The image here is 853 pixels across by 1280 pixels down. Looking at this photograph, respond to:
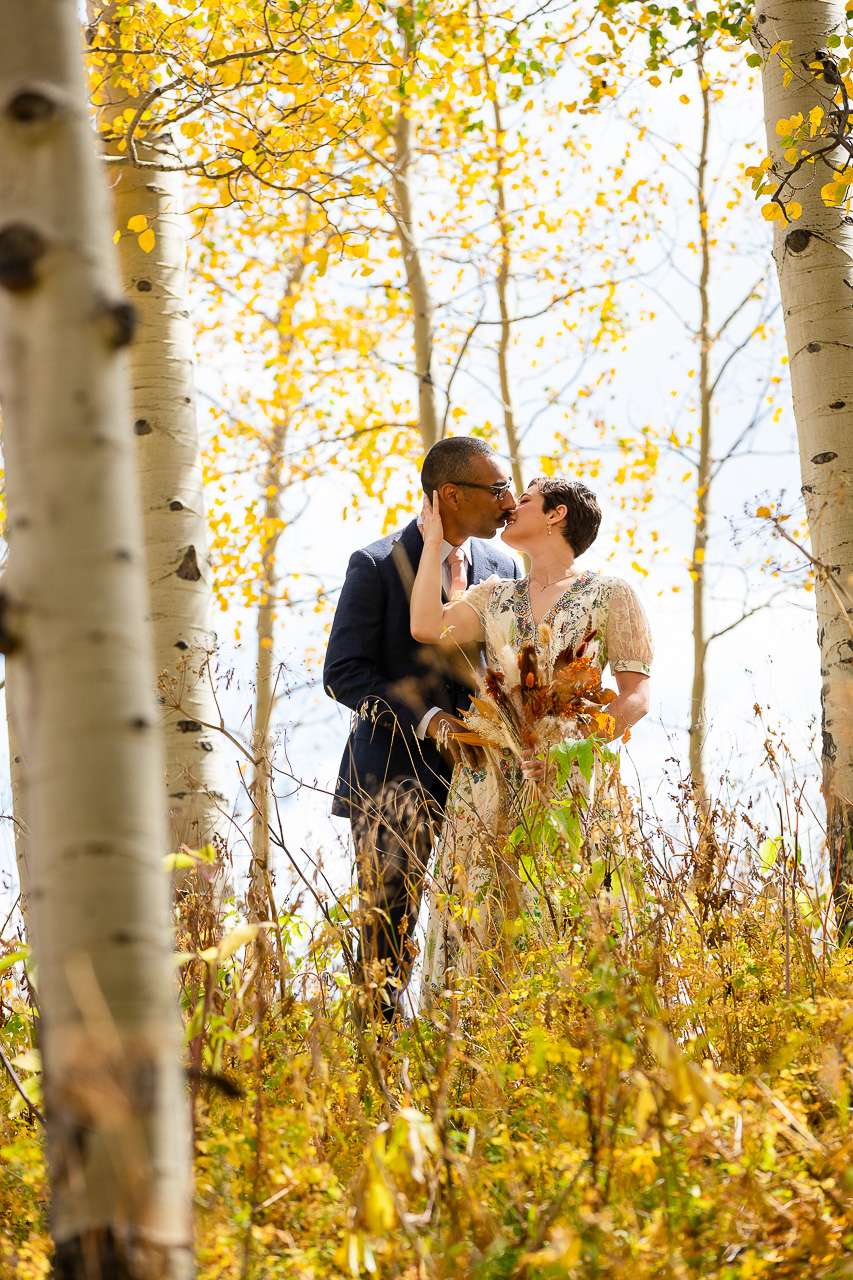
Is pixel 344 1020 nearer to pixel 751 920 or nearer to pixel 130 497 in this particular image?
pixel 751 920

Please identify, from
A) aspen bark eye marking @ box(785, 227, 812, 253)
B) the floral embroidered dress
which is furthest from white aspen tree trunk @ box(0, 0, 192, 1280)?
aspen bark eye marking @ box(785, 227, 812, 253)

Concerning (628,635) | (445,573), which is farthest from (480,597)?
(628,635)

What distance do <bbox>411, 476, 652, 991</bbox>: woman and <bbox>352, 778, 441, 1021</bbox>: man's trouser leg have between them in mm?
82

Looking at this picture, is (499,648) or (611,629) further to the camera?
(611,629)

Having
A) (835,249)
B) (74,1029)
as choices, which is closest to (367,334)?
(835,249)

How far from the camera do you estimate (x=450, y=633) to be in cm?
305

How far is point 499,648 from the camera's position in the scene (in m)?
2.29

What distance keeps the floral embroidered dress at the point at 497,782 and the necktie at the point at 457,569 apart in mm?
147

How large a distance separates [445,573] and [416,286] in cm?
344

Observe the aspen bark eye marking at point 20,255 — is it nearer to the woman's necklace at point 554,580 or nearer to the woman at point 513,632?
the woman at point 513,632

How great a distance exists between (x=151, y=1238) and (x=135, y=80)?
402cm

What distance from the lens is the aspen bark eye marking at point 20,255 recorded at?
2.87ft

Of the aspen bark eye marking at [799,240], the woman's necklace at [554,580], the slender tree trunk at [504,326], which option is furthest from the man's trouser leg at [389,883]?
the slender tree trunk at [504,326]

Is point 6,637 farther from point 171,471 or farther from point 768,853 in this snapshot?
point 171,471
